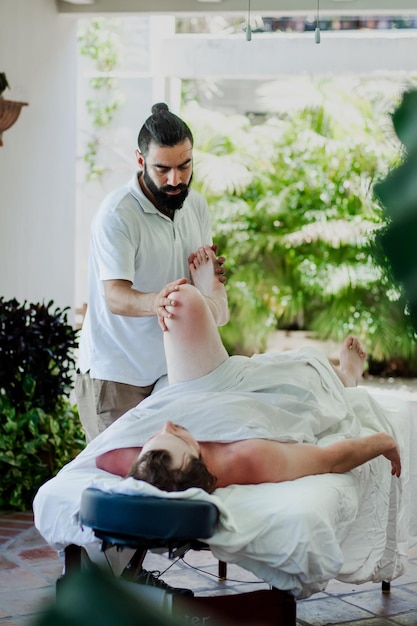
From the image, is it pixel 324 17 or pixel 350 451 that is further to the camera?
pixel 324 17

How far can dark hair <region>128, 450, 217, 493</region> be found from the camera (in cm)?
224

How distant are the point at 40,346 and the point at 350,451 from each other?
228cm

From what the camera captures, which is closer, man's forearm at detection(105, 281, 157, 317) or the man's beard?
man's forearm at detection(105, 281, 157, 317)

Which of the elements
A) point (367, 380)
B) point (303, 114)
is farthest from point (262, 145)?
point (367, 380)

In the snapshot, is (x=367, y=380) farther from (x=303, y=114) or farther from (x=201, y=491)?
(x=201, y=491)

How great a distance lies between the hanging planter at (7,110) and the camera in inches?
190

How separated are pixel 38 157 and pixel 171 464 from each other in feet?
11.8

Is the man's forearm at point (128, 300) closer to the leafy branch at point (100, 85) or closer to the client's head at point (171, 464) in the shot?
the client's head at point (171, 464)

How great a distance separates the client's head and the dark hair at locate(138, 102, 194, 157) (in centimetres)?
108

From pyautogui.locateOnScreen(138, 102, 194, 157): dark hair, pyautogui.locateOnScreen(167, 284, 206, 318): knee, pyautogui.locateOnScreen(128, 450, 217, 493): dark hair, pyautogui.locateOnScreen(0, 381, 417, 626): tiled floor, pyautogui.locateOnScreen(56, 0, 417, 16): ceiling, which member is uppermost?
pyautogui.locateOnScreen(56, 0, 417, 16): ceiling

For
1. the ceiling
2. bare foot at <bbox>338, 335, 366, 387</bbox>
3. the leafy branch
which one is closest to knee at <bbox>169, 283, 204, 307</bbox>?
bare foot at <bbox>338, 335, 366, 387</bbox>

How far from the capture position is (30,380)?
177 inches

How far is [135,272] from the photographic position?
→ 3188 mm

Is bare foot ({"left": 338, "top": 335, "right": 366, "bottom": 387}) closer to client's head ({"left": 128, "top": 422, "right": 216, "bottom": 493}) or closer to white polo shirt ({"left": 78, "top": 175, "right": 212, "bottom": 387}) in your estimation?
white polo shirt ({"left": 78, "top": 175, "right": 212, "bottom": 387})
